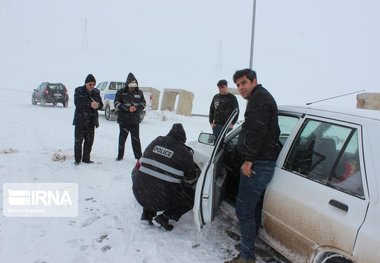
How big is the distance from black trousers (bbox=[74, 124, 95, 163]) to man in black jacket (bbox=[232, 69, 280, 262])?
413cm

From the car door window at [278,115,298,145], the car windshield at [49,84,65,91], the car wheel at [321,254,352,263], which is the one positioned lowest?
the car wheel at [321,254,352,263]

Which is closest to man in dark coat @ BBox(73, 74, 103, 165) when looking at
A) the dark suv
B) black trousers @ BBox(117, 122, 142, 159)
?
black trousers @ BBox(117, 122, 142, 159)

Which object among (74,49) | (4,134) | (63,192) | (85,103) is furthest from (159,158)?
(74,49)

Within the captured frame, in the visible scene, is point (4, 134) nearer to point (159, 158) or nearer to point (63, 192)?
point (63, 192)

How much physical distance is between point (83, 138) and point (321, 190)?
16.8 feet

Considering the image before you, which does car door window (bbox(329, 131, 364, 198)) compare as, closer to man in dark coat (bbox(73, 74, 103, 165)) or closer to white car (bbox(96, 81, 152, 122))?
man in dark coat (bbox(73, 74, 103, 165))

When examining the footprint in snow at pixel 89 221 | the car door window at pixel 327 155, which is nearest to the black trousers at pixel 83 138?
the footprint in snow at pixel 89 221

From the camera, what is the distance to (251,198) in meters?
3.45

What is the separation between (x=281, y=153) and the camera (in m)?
3.51

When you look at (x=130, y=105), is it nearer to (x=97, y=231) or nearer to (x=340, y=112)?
(x=97, y=231)

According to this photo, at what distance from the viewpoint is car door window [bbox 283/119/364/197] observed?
2791 millimetres

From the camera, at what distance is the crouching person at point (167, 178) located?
4117 mm

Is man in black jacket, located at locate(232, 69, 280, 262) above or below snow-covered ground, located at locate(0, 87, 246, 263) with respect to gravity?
above

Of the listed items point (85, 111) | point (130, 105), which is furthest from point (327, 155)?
point (85, 111)
